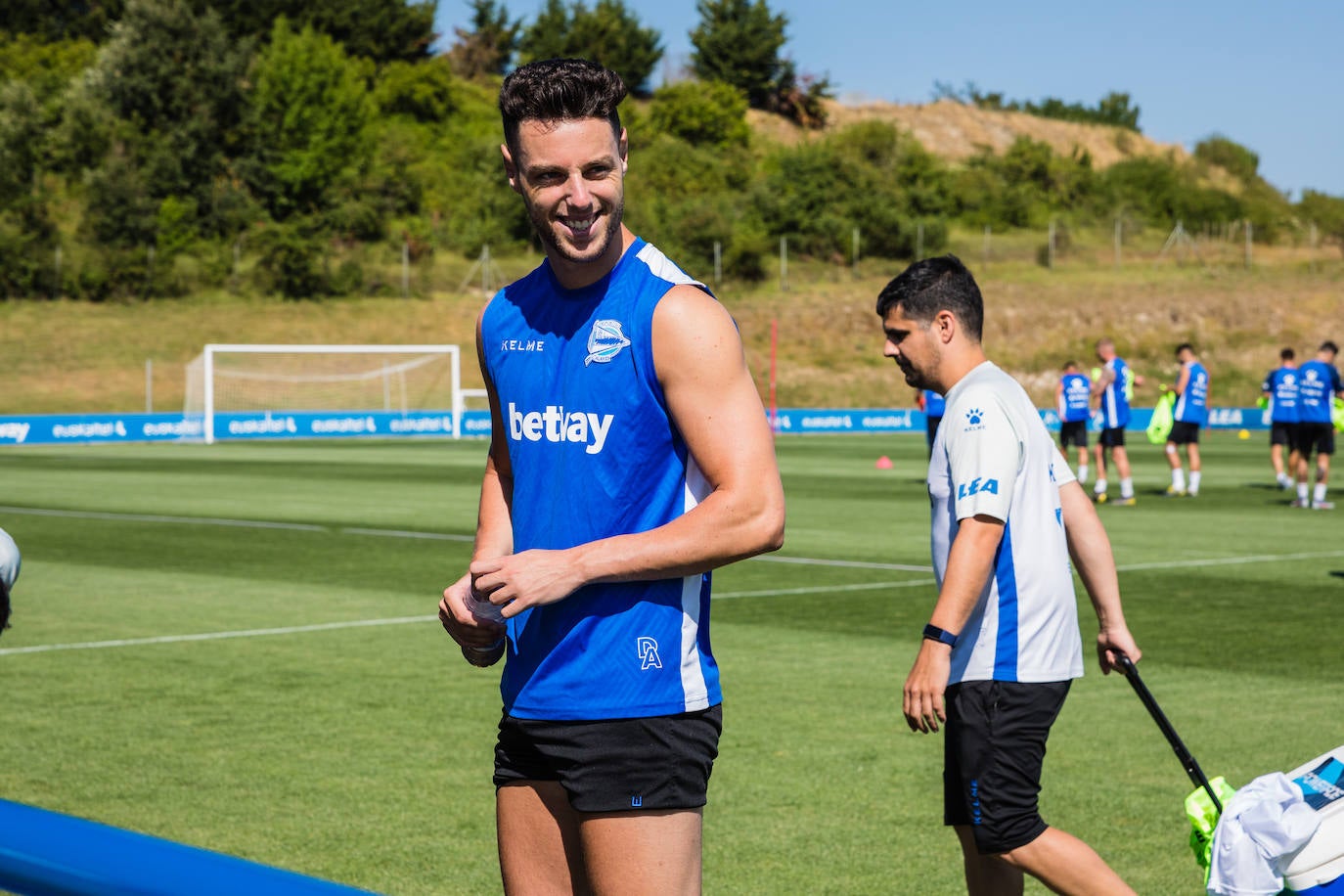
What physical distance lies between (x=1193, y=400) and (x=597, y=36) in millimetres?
86376

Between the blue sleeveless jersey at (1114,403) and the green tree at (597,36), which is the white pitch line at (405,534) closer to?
the blue sleeveless jersey at (1114,403)

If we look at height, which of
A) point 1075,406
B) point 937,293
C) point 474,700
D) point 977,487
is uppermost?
point 937,293

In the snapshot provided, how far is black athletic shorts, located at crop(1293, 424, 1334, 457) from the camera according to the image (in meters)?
21.4

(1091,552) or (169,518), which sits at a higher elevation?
(1091,552)

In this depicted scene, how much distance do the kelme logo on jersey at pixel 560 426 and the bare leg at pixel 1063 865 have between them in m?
2.02

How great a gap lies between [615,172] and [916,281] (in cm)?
192

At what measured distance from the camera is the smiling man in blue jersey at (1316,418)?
21297 millimetres

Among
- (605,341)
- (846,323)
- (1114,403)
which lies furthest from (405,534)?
(846,323)

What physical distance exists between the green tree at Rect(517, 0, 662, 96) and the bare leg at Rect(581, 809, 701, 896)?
101929mm

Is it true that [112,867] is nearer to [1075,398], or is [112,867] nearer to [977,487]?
[977,487]

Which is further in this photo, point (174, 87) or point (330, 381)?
point (174, 87)

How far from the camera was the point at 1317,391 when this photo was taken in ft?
70.2

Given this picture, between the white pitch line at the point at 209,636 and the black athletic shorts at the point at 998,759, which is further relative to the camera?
the white pitch line at the point at 209,636

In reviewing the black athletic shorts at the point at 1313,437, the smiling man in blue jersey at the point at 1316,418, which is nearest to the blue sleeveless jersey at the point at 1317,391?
the smiling man in blue jersey at the point at 1316,418
